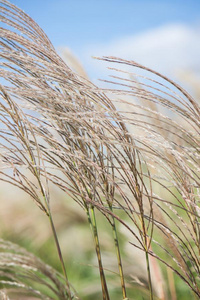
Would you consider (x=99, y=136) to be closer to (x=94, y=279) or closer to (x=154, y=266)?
(x=154, y=266)

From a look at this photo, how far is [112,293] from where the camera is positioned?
1.30m

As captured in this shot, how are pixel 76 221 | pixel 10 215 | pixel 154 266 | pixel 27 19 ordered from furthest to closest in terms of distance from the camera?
1. pixel 10 215
2. pixel 76 221
3. pixel 154 266
4. pixel 27 19

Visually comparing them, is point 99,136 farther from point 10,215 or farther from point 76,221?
point 10,215

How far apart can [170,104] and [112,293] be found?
2.39 ft

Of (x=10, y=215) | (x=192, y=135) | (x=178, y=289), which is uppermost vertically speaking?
(x=10, y=215)

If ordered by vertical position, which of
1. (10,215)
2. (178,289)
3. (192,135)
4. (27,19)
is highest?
Answer: (27,19)

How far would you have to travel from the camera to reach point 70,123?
0.86 metres

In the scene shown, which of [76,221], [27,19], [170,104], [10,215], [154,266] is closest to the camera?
[170,104]

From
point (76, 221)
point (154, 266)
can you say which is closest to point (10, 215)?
point (76, 221)

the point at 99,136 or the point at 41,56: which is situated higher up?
the point at 41,56

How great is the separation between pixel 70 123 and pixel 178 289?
0.70 m

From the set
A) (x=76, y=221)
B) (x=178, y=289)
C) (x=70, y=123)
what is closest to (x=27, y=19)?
(x=70, y=123)

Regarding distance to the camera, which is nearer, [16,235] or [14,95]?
[14,95]

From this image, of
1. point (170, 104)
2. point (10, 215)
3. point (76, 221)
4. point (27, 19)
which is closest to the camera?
point (170, 104)
